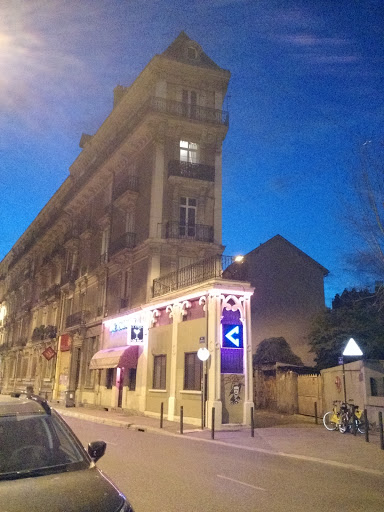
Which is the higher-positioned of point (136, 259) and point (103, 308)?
point (136, 259)

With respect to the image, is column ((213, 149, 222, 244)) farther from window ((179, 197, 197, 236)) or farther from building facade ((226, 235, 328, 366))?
building facade ((226, 235, 328, 366))

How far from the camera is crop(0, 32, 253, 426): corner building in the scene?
18344 mm

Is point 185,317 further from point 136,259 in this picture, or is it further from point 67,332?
point 67,332

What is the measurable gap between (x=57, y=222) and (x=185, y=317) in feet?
77.8

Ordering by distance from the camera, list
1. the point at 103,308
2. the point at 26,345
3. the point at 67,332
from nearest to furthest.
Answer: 1. the point at 103,308
2. the point at 67,332
3. the point at 26,345

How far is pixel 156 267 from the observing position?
2306cm

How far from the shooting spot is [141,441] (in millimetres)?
12773

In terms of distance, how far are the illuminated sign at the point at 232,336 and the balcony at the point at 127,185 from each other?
11298 mm

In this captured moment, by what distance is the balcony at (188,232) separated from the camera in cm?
2367

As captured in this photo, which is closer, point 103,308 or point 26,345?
point 103,308

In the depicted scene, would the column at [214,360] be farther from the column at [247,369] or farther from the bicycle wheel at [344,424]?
the bicycle wheel at [344,424]

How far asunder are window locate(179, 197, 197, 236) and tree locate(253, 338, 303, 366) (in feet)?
33.2

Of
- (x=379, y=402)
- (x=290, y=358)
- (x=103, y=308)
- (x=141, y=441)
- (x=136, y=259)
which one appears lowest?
(x=141, y=441)

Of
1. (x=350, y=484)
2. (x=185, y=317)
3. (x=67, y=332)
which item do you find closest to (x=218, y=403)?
(x=185, y=317)
